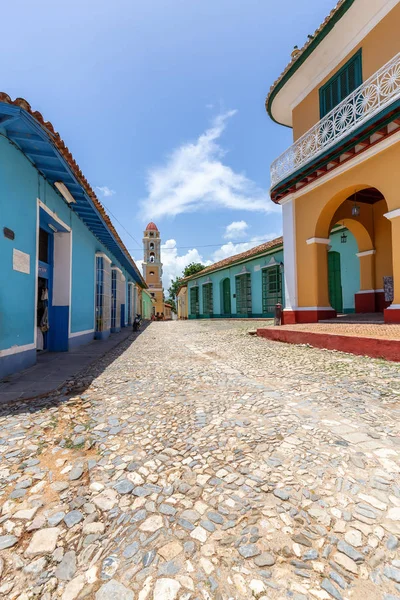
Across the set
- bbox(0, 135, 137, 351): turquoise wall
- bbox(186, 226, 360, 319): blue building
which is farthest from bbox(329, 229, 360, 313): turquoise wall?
bbox(0, 135, 137, 351): turquoise wall

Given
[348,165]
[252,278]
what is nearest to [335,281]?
[252,278]

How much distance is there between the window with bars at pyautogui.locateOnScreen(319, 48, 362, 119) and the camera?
6.93 m

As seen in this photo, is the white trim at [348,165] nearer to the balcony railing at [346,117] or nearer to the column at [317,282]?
the balcony railing at [346,117]

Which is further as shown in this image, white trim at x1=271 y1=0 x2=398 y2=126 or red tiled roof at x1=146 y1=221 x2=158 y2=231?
red tiled roof at x1=146 y1=221 x2=158 y2=231

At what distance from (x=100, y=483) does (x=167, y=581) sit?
2.46 feet

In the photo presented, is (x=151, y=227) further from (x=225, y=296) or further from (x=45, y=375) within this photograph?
(x=45, y=375)

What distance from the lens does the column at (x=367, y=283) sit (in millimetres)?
9102

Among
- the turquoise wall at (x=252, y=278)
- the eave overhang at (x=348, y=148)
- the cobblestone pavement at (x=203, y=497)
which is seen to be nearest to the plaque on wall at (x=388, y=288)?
the eave overhang at (x=348, y=148)

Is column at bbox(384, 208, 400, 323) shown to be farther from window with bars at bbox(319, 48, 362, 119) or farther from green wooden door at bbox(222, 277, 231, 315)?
green wooden door at bbox(222, 277, 231, 315)

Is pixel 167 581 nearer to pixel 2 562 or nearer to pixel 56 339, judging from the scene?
pixel 2 562

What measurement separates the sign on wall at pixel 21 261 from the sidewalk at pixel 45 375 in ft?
5.31

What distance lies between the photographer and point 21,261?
4406 millimetres

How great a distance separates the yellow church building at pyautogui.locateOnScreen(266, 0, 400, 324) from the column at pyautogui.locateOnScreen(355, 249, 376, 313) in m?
0.03

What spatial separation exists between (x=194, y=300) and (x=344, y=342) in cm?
1890
